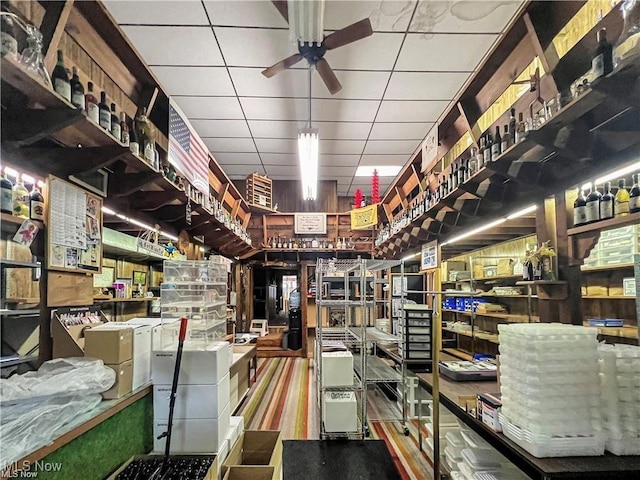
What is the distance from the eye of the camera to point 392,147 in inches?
227

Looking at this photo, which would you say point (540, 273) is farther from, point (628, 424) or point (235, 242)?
point (235, 242)

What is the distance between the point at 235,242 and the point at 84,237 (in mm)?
4350

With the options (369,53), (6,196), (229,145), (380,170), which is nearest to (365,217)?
(380,170)

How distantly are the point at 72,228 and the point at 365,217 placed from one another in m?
5.42

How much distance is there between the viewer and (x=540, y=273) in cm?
256

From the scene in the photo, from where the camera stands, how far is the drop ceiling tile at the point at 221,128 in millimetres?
4969

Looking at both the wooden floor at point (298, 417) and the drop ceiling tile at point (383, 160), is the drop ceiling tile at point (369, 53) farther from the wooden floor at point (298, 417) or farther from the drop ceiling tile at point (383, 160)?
the wooden floor at point (298, 417)

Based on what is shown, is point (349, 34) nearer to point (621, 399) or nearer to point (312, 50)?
point (312, 50)

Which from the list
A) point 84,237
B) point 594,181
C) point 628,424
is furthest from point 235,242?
point 628,424

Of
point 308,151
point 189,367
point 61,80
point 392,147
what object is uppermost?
point 392,147

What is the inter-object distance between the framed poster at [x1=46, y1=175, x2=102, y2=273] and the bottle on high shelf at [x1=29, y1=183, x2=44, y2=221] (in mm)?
33

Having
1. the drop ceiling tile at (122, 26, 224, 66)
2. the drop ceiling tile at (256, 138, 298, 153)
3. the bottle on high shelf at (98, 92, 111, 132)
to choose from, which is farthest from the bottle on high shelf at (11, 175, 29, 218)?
the drop ceiling tile at (256, 138, 298, 153)

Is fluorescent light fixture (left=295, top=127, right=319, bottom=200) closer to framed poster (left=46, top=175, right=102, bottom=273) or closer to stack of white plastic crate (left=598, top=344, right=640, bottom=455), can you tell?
framed poster (left=46, top=175, right=102, bottom=273)

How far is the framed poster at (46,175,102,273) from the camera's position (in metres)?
2.15
